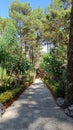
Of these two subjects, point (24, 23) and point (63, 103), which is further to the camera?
point (24, 23)

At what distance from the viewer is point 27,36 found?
3816 centimetres

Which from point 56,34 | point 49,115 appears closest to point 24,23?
point 56,34

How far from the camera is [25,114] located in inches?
377

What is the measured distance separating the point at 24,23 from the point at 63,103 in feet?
84.1

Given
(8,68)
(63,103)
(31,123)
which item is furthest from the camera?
(8,68)

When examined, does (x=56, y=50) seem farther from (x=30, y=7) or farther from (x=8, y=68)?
(x=30, y=7)

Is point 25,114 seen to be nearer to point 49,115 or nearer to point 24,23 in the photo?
point 49,115

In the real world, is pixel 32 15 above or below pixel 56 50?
above

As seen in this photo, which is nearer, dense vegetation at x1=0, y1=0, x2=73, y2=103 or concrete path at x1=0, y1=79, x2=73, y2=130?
concrete path at x1=0, y1=79, x2=73, y2=130

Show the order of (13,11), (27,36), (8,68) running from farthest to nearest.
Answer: (27,36), (13,11), (8,68)

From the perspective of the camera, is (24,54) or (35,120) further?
(24,54)

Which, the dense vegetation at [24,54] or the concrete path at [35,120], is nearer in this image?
the concrete path at [35,120]

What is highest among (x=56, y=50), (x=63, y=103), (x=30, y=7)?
(x=30, y=7)

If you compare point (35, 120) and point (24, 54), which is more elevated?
point (24, 54)
